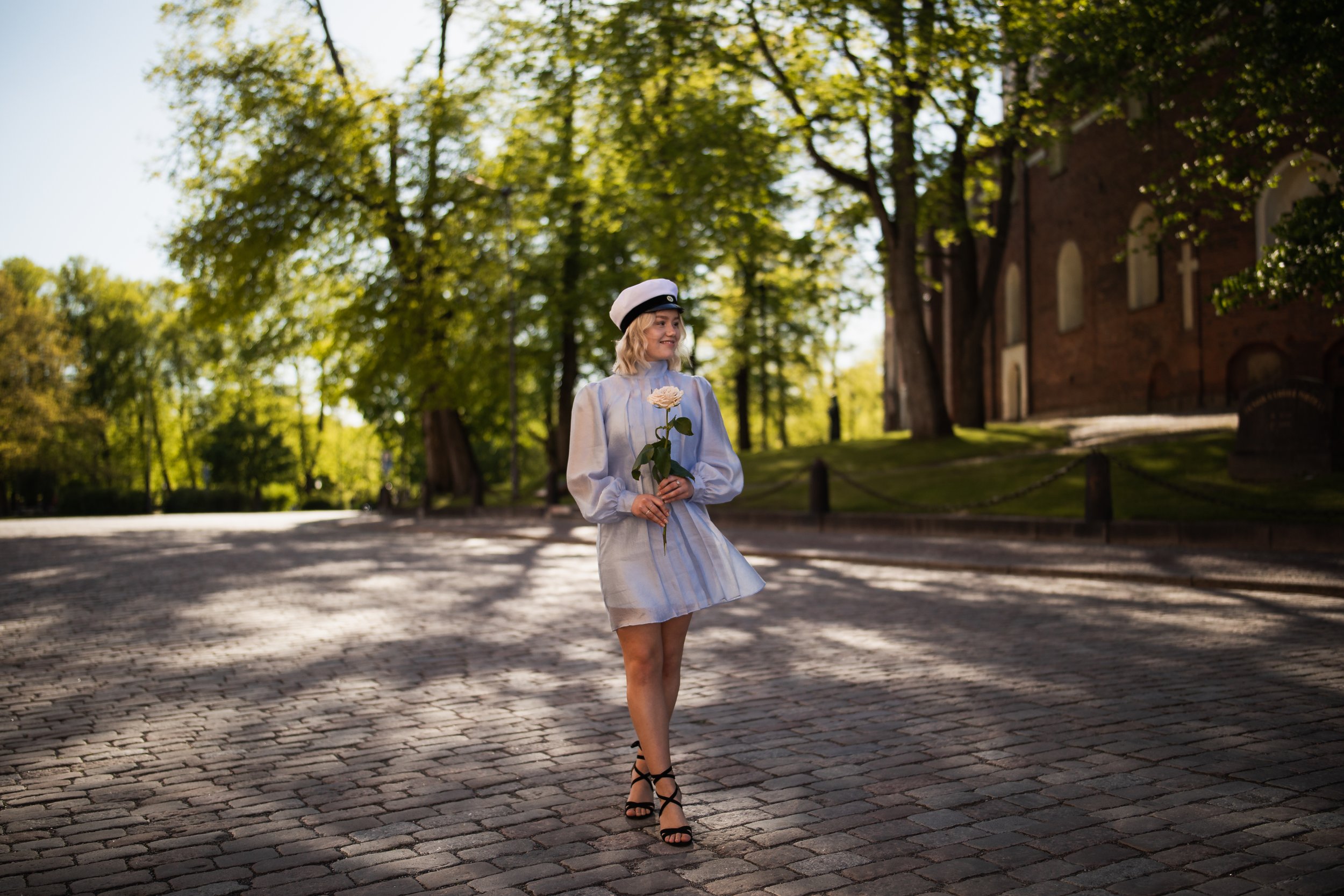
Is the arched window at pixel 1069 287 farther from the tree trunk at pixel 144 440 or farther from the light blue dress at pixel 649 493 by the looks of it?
the tree trunk at pixel 144 440

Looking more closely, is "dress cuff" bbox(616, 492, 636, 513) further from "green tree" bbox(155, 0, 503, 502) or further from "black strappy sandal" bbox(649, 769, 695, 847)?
"green tree" bbox(155, 0, 503, 502)

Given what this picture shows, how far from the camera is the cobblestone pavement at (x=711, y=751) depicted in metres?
3.69

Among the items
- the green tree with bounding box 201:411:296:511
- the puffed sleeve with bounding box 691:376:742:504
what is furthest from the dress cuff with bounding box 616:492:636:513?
the green tree with bounding box 201:411:296:511

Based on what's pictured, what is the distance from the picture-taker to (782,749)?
5.23m

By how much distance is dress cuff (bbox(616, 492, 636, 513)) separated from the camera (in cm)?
407

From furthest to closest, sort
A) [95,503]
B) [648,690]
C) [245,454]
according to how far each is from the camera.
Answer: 1. [245,454]
2. [95,503]
3. [648,690]

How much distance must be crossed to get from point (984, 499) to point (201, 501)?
42.9 metres

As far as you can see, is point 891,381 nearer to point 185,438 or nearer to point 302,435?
point 302,435

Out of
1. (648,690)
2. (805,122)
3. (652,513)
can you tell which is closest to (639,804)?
(648,690)

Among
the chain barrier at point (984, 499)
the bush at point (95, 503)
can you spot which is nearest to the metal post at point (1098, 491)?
the chain barrier at point (984, 499)

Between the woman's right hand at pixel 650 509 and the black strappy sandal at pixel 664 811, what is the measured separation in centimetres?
87

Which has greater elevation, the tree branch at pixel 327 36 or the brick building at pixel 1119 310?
the tree branch at pixel 327 36

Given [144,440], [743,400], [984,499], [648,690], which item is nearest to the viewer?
[648,690]

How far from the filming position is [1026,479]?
2112 centimetres
